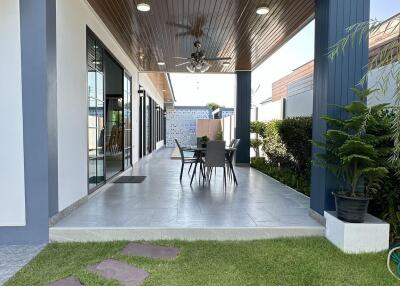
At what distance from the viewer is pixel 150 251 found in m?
2.83

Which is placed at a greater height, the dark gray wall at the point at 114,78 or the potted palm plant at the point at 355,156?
the dark gray wall at the point at 114,78

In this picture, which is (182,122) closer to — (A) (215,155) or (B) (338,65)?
(A) (215,155)

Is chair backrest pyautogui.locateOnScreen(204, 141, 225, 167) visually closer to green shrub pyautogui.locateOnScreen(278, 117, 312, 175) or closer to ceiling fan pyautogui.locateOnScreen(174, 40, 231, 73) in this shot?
green shrub pyautogui.locateOnScreen(278, 117, 312, 175)

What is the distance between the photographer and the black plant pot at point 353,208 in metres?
2.92

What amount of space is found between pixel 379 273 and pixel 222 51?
555cm

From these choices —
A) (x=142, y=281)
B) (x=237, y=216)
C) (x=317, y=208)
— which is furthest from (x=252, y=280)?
(x=317, y=208)

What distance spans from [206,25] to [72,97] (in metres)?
2.66

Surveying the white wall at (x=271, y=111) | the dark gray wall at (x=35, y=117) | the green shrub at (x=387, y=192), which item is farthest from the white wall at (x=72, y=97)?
the white wall at (x=271, y=111)

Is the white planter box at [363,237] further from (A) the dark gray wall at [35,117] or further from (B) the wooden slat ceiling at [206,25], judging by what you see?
(B) the wooden slat ceiling at [206,25]

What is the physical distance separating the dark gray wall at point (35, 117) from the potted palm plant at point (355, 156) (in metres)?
2.88

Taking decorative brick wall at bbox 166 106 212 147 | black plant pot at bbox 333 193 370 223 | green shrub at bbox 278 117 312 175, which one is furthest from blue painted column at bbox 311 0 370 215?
decorative brick wall at bbox 166 106 212 147

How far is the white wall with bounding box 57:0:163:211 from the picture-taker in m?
3.51

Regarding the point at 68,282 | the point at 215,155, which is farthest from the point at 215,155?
the point at 68,282

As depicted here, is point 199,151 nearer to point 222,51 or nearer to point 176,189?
point 176,189
